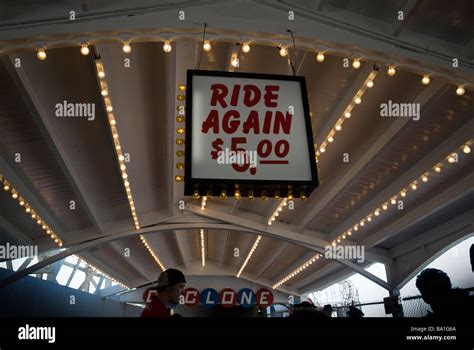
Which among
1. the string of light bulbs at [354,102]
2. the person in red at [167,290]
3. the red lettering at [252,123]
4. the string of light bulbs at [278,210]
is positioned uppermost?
the string of light bulbs at [354,102]

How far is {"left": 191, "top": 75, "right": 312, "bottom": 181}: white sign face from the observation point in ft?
10.3

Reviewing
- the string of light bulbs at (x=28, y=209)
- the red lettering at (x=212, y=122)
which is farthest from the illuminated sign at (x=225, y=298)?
the red lettering at (x=212, y=122)

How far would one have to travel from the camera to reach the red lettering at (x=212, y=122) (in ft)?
10.7

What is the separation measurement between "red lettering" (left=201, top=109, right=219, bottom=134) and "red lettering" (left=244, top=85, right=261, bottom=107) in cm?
31

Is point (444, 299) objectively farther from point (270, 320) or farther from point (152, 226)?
point (152, 226)

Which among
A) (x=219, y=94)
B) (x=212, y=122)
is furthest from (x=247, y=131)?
(x=219, y=94)

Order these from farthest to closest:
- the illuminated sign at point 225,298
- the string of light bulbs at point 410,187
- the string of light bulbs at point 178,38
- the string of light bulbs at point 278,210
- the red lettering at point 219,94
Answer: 1. the illuminated sign at point 225,298
2. the string of light bulbs at point 278,210
3. the string of light bulbs at point 410,187
4. the string of light bulbs at point 178,38
5. the red lettering at point 219,94

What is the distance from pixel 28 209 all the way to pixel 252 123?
7.58 metres

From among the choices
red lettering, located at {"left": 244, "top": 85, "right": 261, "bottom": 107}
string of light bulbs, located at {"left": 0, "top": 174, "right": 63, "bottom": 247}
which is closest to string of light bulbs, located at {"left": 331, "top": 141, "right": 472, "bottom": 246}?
red lettering, located at {"left": 244, "top": 85, "right": 261, "bottom": 107}

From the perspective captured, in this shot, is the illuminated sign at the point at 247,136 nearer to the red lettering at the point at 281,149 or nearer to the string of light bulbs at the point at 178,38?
the red lettering at the point at 281,149

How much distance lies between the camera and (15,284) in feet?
31.7

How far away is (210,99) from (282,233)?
29.8ft

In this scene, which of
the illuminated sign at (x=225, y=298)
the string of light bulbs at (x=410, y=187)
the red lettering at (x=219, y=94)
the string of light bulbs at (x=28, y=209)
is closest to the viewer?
the red lettering at (x=219, y=94)

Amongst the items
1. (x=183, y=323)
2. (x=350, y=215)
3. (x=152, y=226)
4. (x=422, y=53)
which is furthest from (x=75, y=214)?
(x=183, y=323)
